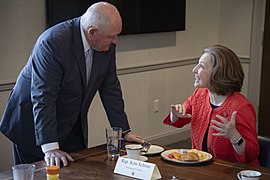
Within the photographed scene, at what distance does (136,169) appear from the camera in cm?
200

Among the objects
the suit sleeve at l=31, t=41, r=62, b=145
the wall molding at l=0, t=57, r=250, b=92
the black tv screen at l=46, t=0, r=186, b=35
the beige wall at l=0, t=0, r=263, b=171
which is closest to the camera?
the suit sleeve at l=31, t=41, r=62, b=145

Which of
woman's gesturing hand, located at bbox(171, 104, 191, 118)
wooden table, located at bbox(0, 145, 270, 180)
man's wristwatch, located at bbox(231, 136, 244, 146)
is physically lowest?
wooden table, located at bbox(0, 145, 270, 180)

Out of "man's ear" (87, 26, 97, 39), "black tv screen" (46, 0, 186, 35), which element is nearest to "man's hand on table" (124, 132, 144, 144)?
"man's ear" (87, 26, 97, 39)

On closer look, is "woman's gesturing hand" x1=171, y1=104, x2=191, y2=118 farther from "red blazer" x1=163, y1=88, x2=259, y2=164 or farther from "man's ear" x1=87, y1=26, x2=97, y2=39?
"man's ear" x1=87, y1=26, x2=97, y2=39

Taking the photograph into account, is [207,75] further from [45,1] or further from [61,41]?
[45,1]

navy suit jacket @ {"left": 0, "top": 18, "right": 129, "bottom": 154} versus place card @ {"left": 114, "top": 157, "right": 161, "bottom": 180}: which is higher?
navy suit jacket @ {"left": 0, "top": 18, "right": 129, "bottom": 154}

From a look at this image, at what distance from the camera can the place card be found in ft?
6.45

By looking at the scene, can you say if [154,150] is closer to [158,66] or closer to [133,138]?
[133,138]

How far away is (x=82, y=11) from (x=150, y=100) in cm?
128

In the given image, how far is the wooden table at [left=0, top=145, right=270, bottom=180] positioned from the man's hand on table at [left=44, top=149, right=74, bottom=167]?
2 centimetres

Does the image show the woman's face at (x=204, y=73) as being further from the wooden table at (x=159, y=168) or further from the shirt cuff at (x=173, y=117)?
the wooden table at (x=159, y=168)

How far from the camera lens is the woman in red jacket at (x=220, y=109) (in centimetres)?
237

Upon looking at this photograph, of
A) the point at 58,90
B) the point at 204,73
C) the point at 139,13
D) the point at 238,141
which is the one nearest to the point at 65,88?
the point at 58,90

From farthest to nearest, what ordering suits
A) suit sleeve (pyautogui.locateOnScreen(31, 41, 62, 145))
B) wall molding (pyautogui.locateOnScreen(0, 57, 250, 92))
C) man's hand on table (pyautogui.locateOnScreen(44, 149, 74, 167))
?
wall molding (pyautogui.locateOnScreen(0, 57, 250, 92)) → suit sleeve (pyautogui.locateOnScreen(31, 41, 62, 145)) → man's hand on table (pyautogui.locateOnScreen(44, 149, 74, 167))
